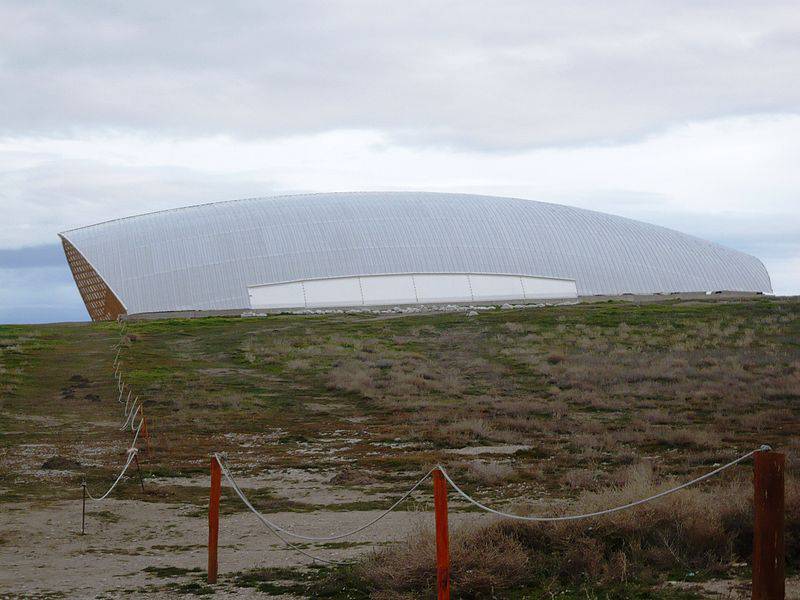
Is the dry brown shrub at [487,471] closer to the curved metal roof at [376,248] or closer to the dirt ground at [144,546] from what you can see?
the dirt ground at [144,546]

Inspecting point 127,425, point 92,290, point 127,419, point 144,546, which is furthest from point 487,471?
point 92,290

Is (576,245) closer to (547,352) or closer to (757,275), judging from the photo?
(757,275)

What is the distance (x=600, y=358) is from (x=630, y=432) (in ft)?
45.0

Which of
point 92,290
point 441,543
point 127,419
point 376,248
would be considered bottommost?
point 441,543

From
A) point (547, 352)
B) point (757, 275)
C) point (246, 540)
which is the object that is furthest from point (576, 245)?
point (246, 540)

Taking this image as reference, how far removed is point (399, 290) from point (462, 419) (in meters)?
37.2

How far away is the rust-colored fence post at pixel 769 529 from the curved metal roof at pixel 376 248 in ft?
171

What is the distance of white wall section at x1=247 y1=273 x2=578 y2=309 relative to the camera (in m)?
59.2

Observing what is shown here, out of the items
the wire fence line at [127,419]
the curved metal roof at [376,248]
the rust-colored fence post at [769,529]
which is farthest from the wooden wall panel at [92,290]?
the rust-colored fence post at [769,529]

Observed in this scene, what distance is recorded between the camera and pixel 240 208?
221 feet

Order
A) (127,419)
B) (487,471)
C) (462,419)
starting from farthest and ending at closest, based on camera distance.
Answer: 1. (127,419)
2. (462,419)
3. (487,471)

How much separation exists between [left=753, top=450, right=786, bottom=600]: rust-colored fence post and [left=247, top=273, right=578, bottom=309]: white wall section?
169 feet

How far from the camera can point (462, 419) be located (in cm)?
2331

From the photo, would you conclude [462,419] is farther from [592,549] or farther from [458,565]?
[458,565]
